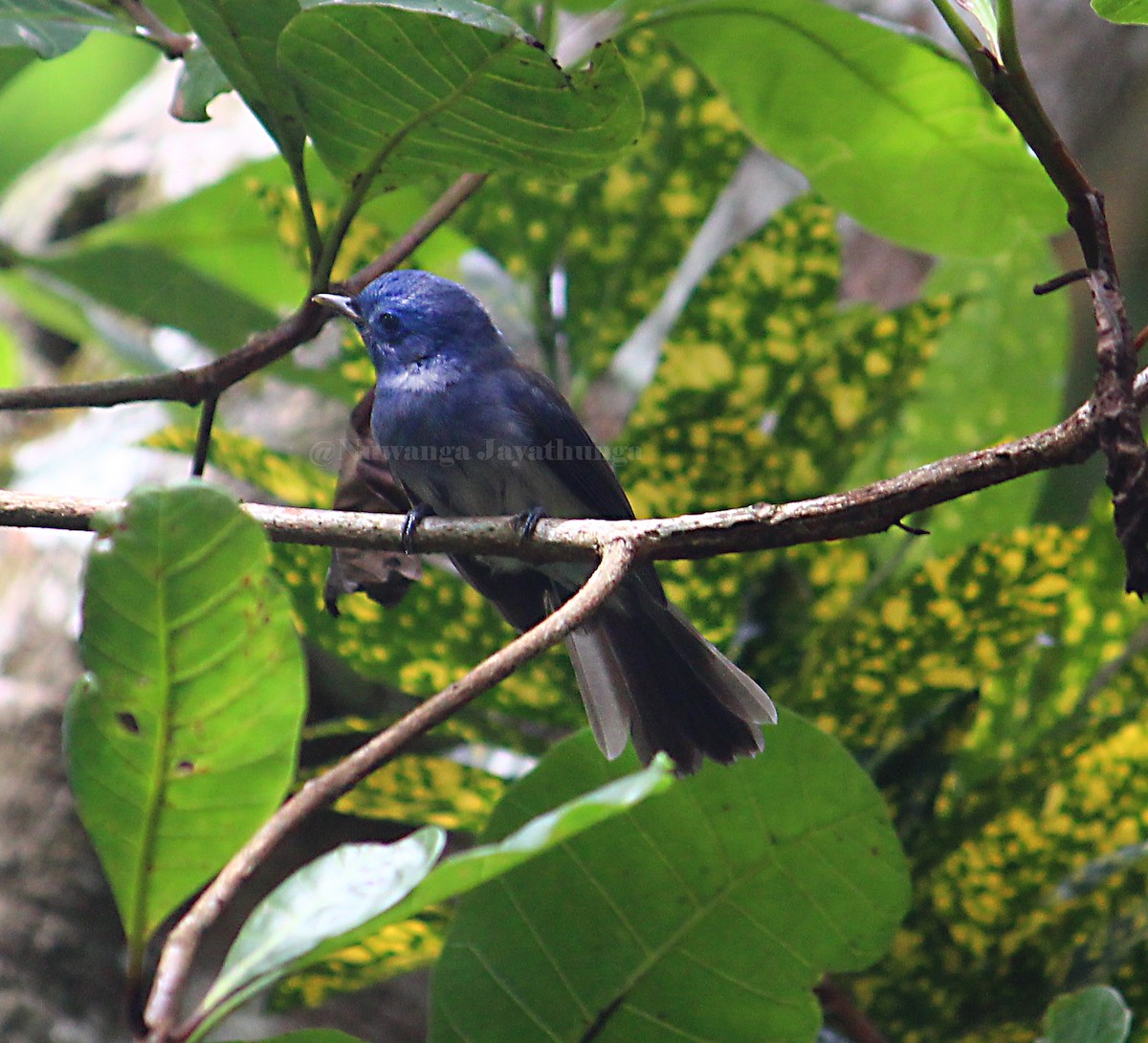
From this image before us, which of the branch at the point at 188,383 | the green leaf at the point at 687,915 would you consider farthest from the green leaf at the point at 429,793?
the branch at the point at 188,383

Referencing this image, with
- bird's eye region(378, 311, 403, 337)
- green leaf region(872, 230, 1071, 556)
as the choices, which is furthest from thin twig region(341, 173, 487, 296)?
green leaf region(872, 230, 1071, 556)

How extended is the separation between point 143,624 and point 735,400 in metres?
1.40

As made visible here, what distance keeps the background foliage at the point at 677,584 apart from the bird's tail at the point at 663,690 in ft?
0.25

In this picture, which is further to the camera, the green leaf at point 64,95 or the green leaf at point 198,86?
the green leaf at point 64,95

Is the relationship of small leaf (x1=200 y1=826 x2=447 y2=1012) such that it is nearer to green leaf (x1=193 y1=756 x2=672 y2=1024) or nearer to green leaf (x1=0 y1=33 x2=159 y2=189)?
green leaf (x1=193 y1=756 x2=672 y2=1024)

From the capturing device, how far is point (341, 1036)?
1159 mm

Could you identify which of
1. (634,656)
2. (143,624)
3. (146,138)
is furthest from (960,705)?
(146,138)

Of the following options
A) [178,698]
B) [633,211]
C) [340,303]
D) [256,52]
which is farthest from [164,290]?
[178,698]

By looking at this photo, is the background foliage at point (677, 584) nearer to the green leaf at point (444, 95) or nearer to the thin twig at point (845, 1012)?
the green leaf at point (444, 95)

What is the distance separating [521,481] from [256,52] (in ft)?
3.75

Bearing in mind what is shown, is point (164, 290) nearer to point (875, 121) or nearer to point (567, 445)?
point (567, 445)

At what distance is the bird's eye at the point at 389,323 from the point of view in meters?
2.67

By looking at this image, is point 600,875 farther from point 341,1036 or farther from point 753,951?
point 341,1036

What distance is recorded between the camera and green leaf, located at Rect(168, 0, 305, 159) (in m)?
1.52
